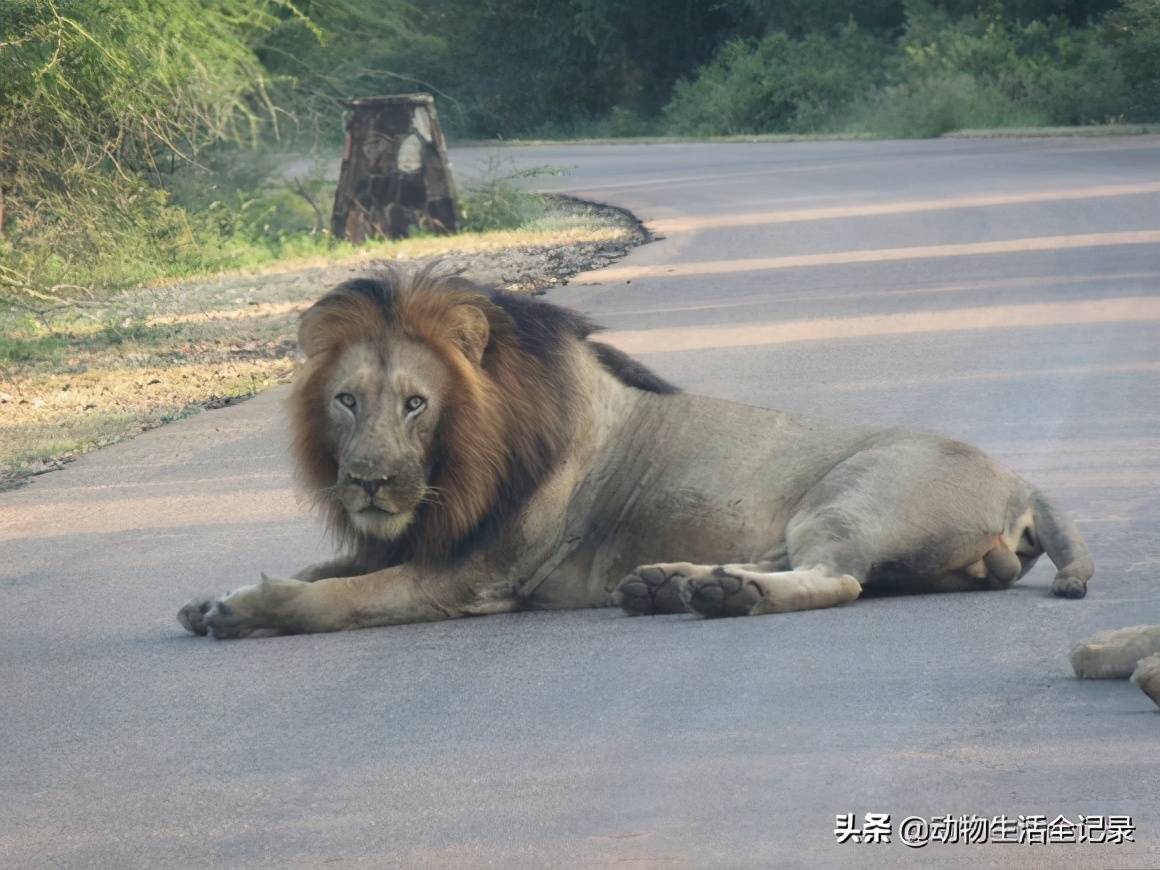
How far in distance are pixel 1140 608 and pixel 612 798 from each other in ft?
7.78

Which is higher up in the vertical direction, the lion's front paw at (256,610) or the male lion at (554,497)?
the male lion at (554,497)

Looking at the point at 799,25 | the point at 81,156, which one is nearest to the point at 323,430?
the point at 81,156

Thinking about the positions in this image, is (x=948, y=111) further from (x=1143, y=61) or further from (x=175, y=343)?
(x=175, y=343)

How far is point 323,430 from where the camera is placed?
6941mm

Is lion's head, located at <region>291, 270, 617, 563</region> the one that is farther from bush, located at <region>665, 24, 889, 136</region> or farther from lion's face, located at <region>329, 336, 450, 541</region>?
bush, located at <region>665, 24, 889, 136</region>

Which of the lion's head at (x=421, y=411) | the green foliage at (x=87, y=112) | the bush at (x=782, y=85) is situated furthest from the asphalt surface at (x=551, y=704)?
the bush at (x=782, y=85)

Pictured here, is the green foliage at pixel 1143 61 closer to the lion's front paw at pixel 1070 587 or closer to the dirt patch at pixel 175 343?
the dirt patch at pixel 175 343

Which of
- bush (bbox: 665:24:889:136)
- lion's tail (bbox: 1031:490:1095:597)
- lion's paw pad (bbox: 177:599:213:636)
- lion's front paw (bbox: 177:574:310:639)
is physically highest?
lion's tail (bbox: 1031:490:1095:597)

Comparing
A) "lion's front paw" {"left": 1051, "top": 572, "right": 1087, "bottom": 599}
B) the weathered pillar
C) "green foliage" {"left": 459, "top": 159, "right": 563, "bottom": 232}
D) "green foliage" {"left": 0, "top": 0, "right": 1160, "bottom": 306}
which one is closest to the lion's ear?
"lion's front paw" {"left": 1051, "top": 572, "right": 1087, "bottom": 599}

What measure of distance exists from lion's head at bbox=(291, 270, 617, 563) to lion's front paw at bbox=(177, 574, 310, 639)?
1.06 ft

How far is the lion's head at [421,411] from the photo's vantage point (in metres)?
6.68

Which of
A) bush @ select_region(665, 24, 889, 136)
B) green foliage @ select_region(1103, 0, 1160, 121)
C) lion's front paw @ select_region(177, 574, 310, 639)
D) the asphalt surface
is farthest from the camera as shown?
bush @ select_region(665, 24, 889, 136)

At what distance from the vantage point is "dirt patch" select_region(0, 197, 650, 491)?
41.8ft

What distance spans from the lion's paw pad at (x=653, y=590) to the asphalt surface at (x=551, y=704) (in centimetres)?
7
